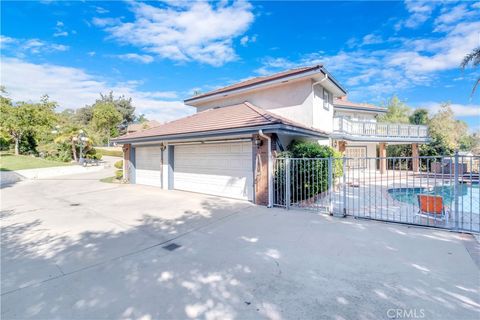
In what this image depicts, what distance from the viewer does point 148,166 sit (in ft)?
47.8

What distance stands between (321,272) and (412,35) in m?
17.9

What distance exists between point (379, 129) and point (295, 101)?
38.4 ft

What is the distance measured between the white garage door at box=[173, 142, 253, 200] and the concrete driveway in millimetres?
3129

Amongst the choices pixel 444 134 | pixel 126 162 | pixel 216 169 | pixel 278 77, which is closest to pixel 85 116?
pixel 126 162

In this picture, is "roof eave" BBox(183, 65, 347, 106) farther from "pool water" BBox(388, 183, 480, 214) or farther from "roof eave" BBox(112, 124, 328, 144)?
"pool water" BBox(388, 183, 480, 214)

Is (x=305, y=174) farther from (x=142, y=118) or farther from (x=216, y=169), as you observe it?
(x=142, y=118)

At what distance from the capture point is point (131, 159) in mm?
15570

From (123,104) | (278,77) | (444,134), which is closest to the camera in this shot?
(278,77)

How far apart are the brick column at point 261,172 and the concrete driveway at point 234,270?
71.6 inches

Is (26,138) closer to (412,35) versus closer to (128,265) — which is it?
(128,265)

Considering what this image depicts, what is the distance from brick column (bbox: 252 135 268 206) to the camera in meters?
8.71

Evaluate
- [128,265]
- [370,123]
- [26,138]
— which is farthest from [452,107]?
[26,138]

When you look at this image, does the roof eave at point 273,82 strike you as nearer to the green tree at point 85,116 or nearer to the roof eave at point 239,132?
the roof eave at point 239,132

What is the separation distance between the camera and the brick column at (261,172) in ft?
28.6
